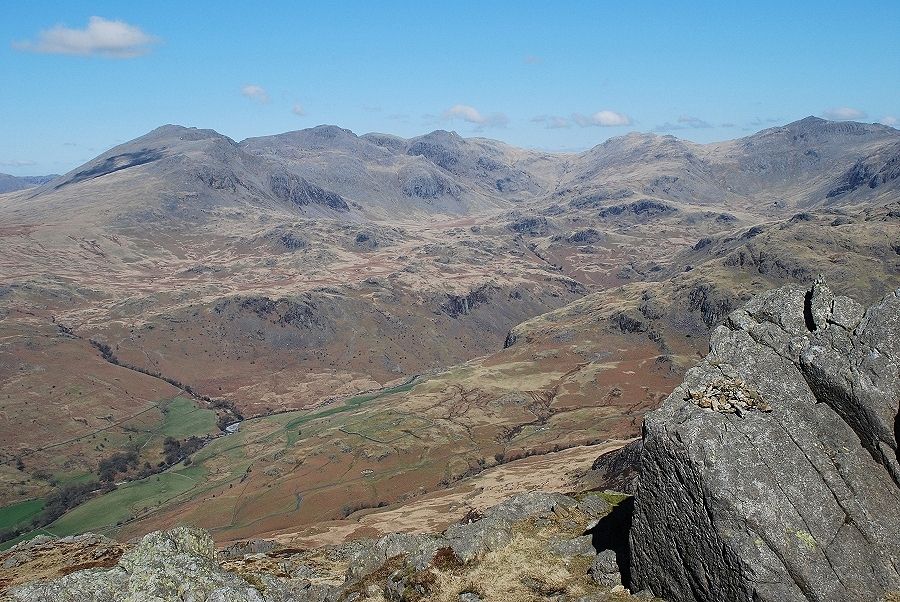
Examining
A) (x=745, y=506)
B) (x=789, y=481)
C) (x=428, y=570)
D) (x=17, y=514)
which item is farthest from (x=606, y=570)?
(x=17, y=514)

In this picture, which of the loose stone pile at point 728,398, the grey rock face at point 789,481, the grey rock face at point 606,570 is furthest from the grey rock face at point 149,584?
the loose stone pile at point 728,398

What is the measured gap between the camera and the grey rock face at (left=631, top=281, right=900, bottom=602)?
24594 mm

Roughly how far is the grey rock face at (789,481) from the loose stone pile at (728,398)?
36cm

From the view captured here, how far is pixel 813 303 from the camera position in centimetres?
3169

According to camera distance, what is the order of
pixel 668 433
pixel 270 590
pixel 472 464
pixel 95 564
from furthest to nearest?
pixel 472 464
pixel 95 564
pixel 270 590
pixel 668 433

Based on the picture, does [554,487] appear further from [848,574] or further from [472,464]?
[848,574]

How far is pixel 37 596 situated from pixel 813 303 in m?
44.3

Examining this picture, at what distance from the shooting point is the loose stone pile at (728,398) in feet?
92.3

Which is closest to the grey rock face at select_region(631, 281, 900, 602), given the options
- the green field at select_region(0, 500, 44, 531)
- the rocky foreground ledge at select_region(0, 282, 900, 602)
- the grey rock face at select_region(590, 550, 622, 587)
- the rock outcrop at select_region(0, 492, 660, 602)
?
the rocky foreground ledge at select_region(0, 282, 900, 602)

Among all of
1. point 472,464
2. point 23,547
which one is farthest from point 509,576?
point 472,464

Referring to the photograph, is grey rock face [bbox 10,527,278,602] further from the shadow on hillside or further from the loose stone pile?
the loose stone pile

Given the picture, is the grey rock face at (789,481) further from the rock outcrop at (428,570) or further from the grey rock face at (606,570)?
the rock outcrop at (428,570)

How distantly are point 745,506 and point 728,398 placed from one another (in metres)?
5.52

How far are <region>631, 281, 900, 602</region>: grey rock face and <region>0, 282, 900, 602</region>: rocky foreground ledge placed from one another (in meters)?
0.06
